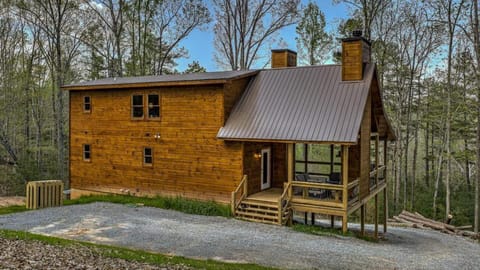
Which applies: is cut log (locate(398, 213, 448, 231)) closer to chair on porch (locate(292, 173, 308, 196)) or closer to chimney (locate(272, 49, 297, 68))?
chair on porch (locate(292, 173, 308, 196))

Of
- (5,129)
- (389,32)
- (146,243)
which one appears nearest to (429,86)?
(389,32)

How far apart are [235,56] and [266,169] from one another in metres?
13.0

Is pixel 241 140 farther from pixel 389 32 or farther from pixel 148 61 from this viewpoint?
pixel 148 61

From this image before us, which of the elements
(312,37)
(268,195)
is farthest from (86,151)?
(312,37)

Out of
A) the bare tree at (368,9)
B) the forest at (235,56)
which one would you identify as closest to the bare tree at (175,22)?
the forest at (235,56)

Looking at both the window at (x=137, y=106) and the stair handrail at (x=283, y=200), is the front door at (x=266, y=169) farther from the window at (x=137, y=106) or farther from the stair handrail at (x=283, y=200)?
the window at (x=137, y=106)

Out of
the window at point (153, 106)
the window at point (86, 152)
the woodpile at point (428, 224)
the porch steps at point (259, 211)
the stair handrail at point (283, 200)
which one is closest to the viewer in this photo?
the stair handrail at point (283, 200)

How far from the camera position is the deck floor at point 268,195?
12378mm

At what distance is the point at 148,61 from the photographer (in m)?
27.2

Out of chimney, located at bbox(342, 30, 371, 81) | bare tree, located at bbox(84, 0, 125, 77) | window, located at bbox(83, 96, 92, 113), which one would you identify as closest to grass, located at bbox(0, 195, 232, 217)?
window, located at bbox(83, 96, 92, 113)

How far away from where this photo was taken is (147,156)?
14.8 metres

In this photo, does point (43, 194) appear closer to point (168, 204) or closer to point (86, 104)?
point (168, 204)

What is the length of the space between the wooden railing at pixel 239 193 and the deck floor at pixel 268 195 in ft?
0.98

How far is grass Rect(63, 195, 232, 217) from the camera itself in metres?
12.6
